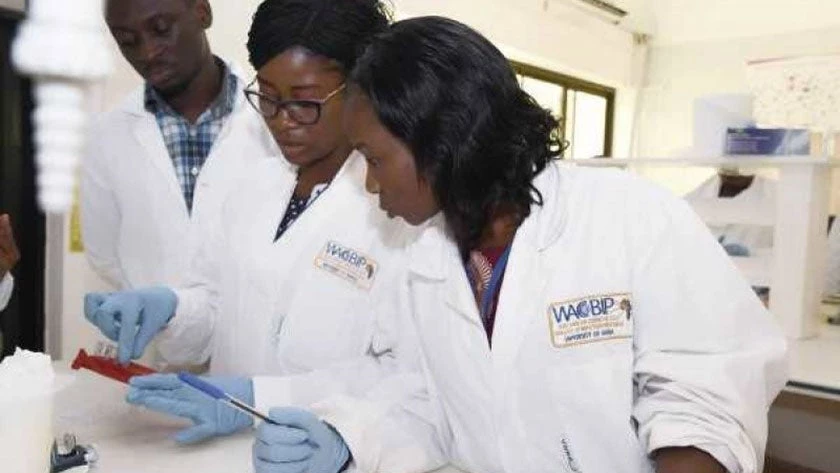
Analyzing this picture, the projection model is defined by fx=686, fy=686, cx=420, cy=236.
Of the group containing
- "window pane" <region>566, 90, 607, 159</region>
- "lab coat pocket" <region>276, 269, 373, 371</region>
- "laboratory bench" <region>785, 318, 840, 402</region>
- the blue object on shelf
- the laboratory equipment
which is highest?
"window pane" <region>566, 90, 607, 159</region>

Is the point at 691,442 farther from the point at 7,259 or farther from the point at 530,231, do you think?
the point at 7,259

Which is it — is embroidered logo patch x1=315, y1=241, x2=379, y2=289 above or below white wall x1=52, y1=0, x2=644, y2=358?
below

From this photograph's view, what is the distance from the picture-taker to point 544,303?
0.90 m

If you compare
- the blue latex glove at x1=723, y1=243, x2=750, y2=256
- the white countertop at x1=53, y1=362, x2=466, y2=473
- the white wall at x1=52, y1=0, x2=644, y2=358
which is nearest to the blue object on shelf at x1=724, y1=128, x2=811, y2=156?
the blue latex glove at x1=723, y1=243, x2=750, y2=256

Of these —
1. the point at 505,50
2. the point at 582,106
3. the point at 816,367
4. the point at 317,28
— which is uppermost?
the point at 505,50

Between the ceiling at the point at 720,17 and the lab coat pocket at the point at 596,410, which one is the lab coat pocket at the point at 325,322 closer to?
the lab coat pocket at the point at 596,410

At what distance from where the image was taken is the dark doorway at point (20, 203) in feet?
1.44

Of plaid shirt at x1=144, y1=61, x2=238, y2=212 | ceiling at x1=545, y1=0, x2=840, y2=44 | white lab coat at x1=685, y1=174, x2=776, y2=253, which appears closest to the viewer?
plaid shirt at x1=144, y1=61, x2=238, y2=212

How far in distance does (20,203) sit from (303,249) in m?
0.66

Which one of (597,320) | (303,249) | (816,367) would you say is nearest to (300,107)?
(303,249)

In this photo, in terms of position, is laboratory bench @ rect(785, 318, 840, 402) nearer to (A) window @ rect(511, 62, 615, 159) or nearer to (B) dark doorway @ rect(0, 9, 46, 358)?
(B) dark doorway @ rect(0, 9, 46, 358)

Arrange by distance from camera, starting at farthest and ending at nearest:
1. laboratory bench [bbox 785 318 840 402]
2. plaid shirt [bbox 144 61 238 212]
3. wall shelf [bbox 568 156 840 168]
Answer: wall shelf [bbox 568 156 840 168] → laboratory bench [bbox 785 318 840 402] → plaid shirt [bbox 144 61 238 212]

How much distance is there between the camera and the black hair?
3.68ft

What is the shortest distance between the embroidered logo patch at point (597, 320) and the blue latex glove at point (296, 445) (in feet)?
1.11
